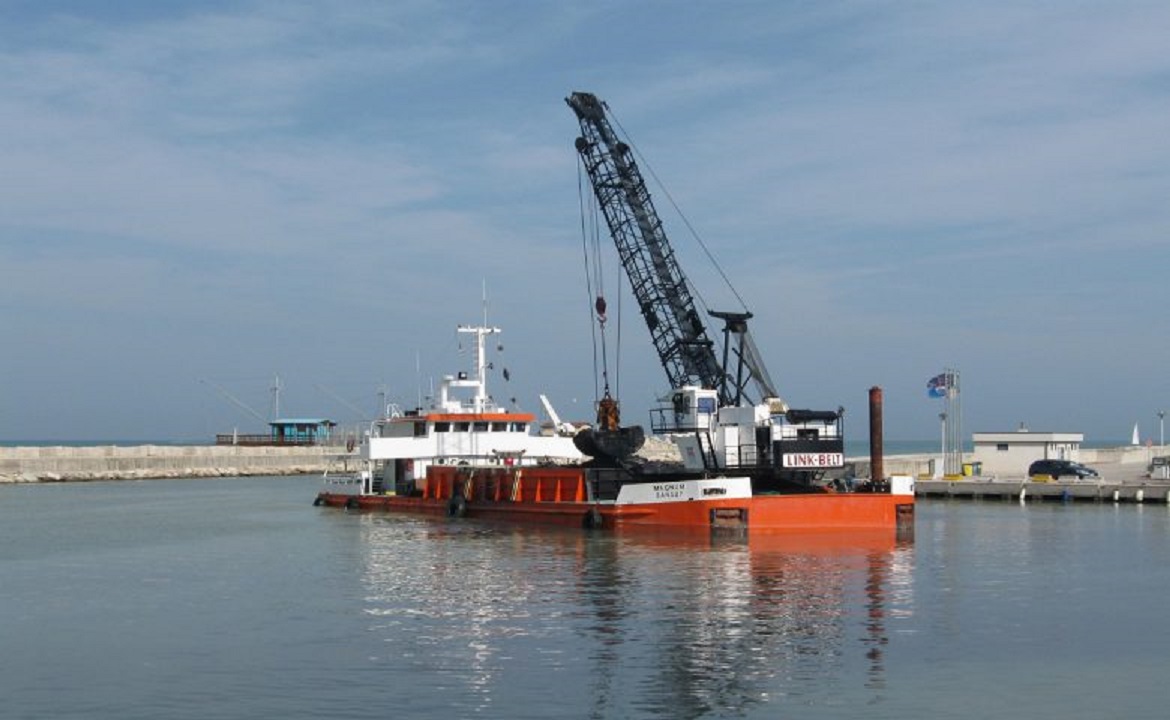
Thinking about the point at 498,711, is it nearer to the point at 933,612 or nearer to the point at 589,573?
the point at 933,612

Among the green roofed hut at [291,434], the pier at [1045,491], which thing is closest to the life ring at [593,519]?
the pier at [1045,491]

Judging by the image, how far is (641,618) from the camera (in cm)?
2578

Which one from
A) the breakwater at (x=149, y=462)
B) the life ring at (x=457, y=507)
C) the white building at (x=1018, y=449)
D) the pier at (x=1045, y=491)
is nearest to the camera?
the life ring at (x=457, y=507)

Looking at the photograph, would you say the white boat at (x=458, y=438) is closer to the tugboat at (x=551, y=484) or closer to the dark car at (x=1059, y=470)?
the tugboat at (x=551, y=484)

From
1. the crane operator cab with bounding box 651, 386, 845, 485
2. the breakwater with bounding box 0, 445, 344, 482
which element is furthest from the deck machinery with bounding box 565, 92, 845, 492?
the breakwater with bounding box 0, 445, 344, 482

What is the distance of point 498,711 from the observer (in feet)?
60.0

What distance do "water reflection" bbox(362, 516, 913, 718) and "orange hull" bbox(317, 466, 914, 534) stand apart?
0.85 m

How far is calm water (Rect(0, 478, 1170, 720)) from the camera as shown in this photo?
19.1 meters

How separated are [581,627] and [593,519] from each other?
18739 mm

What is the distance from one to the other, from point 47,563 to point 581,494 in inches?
667

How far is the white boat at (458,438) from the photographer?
56.5 m

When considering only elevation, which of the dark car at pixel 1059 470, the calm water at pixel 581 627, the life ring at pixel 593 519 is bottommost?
the calm water at pixel 581 627

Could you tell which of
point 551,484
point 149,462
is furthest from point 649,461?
point 149,462

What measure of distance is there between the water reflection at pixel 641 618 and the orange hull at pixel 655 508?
33.5 inches
